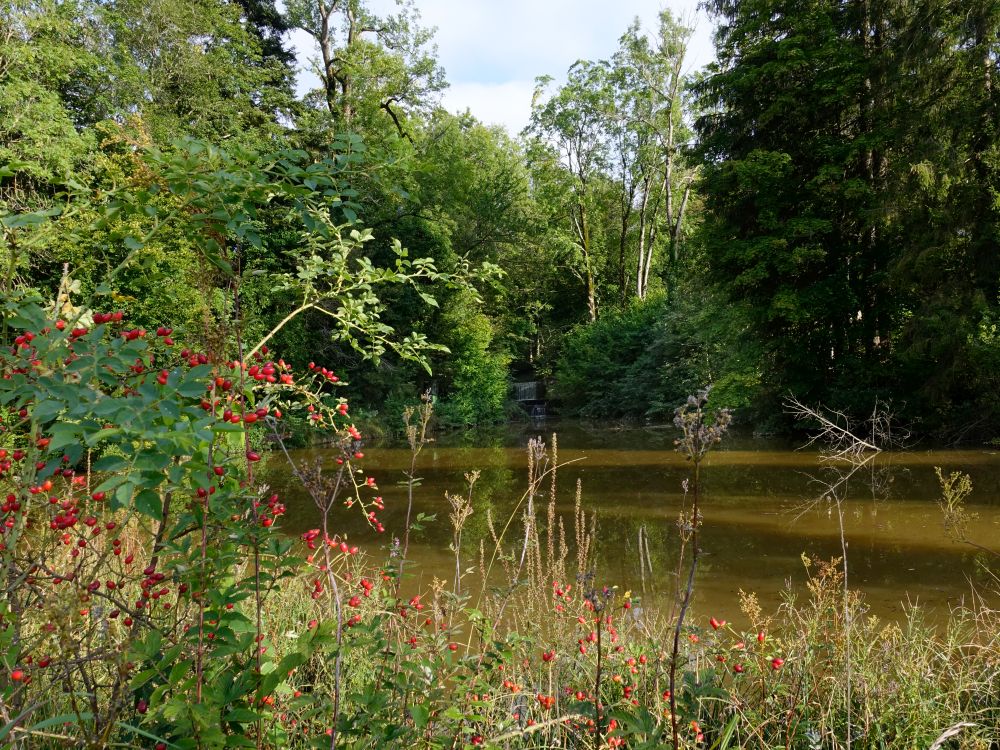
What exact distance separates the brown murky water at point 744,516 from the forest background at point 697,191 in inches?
84.6

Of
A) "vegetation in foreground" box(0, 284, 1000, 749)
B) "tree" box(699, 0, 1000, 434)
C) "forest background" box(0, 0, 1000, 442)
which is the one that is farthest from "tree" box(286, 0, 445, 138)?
"vegetation in foreground" box(0, 284, 1000, 749)

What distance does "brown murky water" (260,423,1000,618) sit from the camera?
19.2 ft

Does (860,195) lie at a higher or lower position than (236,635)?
higher

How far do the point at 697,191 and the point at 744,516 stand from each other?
9024 mm

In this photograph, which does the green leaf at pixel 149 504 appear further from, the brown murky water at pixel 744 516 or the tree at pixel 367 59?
the tree at pixel 367 59

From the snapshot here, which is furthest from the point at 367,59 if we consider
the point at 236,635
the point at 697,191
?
the point at 236,635

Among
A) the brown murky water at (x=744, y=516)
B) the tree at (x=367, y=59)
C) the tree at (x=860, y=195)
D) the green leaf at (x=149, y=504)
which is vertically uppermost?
the tree at (x=367, y=59)

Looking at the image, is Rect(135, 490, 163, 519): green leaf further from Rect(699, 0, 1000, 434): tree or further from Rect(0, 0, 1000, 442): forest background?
Rect(699, 0, 1000, 434): tree

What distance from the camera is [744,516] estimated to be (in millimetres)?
8289

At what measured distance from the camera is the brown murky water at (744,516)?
231 inches

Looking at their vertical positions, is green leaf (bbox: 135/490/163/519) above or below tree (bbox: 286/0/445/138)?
below

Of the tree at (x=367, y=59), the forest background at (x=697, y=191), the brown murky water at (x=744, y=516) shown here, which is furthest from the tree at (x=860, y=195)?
the tree at (x=367, y=59)

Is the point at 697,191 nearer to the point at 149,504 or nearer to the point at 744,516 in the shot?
the point at 744,516

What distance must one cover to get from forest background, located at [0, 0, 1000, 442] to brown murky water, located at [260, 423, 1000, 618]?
2.15m
